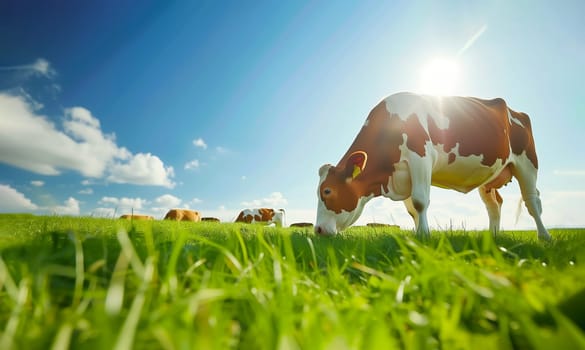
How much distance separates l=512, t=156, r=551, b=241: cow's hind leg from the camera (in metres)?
7.57

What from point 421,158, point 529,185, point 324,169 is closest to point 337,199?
point 324,169

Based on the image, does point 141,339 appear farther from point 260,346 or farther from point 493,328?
point 493,328

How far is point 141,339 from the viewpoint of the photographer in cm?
79

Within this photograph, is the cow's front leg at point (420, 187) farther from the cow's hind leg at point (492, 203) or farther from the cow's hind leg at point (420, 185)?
the cow's hind leg at point (492, 203)

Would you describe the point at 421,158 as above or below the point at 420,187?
above

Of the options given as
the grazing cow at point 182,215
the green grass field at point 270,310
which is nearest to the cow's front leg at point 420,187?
the green grass field at point 270,310

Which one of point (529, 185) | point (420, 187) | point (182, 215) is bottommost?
point (420, 187)

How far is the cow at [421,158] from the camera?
19.7 ft

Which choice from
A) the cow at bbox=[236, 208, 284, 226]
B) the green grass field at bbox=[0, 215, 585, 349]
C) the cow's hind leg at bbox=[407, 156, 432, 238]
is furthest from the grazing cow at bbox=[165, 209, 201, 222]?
the green grass field at bbox=[0, 215, 585, 349]

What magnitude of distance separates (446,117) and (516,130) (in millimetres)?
2572

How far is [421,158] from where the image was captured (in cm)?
589

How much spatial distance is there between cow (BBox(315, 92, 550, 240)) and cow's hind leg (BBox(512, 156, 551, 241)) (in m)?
0.02

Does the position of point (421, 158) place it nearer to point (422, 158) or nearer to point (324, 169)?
point (422, 158)

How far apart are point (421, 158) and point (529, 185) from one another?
12.3 ft
